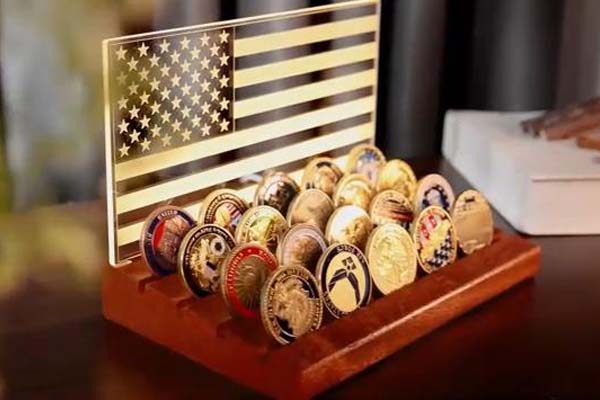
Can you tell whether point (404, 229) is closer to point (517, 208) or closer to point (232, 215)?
point (232, 215)

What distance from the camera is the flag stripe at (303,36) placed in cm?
100

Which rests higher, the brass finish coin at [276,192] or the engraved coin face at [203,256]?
the brass finish coin at [276,192]

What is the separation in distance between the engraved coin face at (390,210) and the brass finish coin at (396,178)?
0.21 ft

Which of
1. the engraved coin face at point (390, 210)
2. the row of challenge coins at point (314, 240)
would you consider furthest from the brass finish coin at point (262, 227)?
the engraved coin face at point (390, 210)

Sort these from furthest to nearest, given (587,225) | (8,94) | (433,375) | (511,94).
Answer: (511,94), (8,94), (587,225), (433,375)

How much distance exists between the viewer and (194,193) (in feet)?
3.27

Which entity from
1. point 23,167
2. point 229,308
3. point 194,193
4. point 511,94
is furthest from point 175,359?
point 511,94

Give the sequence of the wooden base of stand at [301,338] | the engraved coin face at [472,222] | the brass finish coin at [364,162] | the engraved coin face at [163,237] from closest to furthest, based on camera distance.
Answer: the wooden base of stand at [301,338], the engraved coin face at [163,237], the engraved coin face at [472,222], the brass finish coin at [364,162]

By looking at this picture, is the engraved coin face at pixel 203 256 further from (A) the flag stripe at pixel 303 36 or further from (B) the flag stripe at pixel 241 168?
(A) the flag stripe at pixel 303 36

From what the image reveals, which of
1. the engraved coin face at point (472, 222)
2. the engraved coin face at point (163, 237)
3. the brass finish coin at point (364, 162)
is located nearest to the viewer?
the engraved coin face at point (163, 237)

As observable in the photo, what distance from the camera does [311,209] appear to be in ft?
3.18

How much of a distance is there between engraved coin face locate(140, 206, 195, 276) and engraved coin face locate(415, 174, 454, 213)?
24 centimetres

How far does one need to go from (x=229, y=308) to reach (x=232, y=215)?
0.45 ft

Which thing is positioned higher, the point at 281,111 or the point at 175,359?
the point at 281,111
